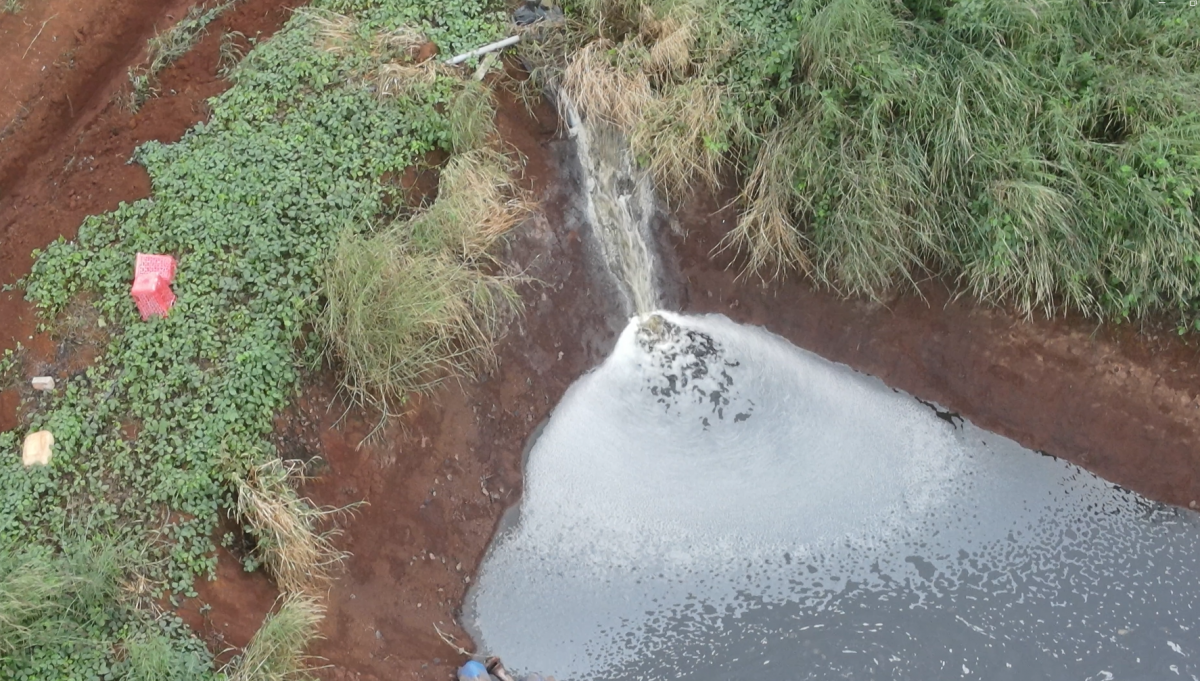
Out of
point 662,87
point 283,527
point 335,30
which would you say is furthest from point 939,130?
point 283,527

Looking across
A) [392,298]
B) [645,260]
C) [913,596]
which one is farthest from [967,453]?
[392,298]

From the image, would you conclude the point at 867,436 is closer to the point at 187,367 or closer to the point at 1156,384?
the point at 1156,384

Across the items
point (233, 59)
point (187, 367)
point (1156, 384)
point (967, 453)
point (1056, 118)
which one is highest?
point (233, 59)

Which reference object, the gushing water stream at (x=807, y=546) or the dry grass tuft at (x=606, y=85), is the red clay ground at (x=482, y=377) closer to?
the gushing water stream at (x=807, y=546)

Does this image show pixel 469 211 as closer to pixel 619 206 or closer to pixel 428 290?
pixel 428 290

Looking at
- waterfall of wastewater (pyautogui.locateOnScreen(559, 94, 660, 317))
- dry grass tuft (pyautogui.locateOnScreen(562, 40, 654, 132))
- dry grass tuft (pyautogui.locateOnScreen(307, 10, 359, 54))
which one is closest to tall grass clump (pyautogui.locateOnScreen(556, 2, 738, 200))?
dry grass tuft (pyautogui.locateOnScreen(562, 40, 654, 132))

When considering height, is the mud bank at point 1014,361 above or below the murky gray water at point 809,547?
above

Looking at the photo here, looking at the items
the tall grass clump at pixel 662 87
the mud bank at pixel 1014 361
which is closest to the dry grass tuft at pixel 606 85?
the tall grass clump at pixel 662 87
